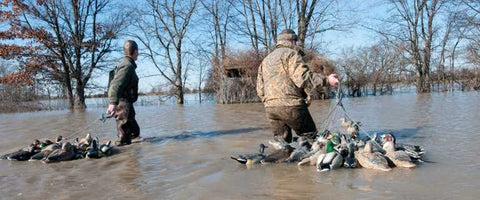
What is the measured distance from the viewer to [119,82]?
6762 millimetres

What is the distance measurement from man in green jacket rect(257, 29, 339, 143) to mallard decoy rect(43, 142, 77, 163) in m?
2.99

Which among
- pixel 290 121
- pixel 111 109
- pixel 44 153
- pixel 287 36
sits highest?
pixel 287 36

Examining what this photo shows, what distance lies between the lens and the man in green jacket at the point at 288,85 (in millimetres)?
4996

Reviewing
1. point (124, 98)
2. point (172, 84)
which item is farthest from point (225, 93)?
point (124, 98)

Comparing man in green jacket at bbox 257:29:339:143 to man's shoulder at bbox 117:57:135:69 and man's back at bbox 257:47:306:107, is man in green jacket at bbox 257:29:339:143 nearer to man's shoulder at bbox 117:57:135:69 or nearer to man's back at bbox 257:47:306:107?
man's back at bbox 257:47:306:107

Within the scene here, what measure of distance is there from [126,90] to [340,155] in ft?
13.6

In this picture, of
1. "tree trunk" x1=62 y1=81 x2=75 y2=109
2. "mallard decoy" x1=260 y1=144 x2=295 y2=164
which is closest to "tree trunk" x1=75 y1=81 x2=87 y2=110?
"tree trunk" x1=62 y1=81 x2=75 y2=109

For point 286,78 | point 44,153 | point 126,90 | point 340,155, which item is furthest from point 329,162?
point 44,153

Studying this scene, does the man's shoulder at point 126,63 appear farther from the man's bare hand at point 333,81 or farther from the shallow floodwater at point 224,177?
the man's bare hand at point 333,81

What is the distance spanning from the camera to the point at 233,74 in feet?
79.2

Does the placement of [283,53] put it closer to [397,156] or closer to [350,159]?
[350,159]

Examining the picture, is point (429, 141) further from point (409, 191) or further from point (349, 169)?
point (409, 191)

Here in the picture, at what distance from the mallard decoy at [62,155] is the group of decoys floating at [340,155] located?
2624 millimetres

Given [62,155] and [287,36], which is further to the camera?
[62,155]
